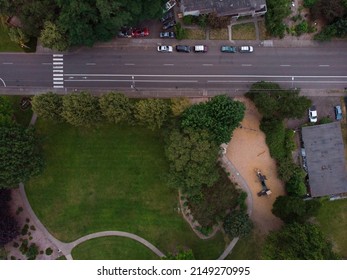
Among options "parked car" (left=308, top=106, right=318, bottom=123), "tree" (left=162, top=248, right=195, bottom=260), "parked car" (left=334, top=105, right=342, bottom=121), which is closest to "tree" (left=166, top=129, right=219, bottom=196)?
"tree" (left=162, top=248, right=195, bottom=260)

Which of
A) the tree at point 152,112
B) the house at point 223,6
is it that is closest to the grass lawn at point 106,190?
the tree at point 152,112

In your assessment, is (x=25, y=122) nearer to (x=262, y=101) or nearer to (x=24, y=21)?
(x=24, y=21)

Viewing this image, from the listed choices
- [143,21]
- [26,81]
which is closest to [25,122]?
[26,81]

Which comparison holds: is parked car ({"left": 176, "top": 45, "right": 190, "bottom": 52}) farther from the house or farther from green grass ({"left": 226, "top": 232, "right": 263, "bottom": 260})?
green grass ({"left": 226, "top": 232, "right": 263, "bottom": 260})

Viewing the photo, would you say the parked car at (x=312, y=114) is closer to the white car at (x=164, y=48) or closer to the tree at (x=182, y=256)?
the white car at (x=164, y=48)

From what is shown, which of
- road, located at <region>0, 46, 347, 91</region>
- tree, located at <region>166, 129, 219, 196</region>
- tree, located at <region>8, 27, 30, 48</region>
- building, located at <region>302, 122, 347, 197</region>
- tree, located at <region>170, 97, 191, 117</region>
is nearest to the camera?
tree, located at <region>166, 129, 219, 196</region>

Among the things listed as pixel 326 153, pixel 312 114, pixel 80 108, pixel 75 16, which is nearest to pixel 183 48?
pixel 75 16
